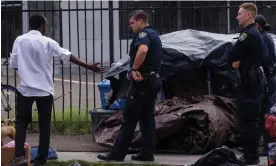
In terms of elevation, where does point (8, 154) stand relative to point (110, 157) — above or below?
above

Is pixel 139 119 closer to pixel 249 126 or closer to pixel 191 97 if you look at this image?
pixel 249 126

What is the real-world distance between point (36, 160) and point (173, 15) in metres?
11.3

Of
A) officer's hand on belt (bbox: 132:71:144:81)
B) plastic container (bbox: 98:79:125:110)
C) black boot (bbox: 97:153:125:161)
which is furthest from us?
plastic container (bbox: 98:79:125:110)

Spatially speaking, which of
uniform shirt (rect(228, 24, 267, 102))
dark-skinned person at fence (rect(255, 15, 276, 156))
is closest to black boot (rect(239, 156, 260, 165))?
dark-skinned person at fence (rect(255, 15, 276, 156))

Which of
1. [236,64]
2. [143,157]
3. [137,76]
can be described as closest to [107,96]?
[143,157]

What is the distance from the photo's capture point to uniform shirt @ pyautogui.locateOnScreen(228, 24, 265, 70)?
677cm

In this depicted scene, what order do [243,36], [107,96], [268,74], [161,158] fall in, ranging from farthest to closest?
[107,96] → [161,158] → [268,74] → [243,36]

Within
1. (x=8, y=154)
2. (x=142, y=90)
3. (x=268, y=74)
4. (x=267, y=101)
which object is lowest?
(x=8, y=154)

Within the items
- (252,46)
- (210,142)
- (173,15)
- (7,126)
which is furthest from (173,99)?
(173,15)

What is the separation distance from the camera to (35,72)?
686cm

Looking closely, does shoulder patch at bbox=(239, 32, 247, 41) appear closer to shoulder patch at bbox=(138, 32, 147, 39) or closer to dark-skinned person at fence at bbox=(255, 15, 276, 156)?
dark-skinned person at fence at bbox=(255, 15, 276, 156)

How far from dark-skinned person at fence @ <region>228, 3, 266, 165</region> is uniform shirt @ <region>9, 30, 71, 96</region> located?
6.23 ft

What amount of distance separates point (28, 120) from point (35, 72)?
58 centimetres

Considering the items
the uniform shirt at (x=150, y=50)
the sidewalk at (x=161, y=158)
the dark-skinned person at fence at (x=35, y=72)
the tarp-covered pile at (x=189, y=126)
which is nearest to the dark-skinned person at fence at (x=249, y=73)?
the sidewalk at (x=161, y=158)
